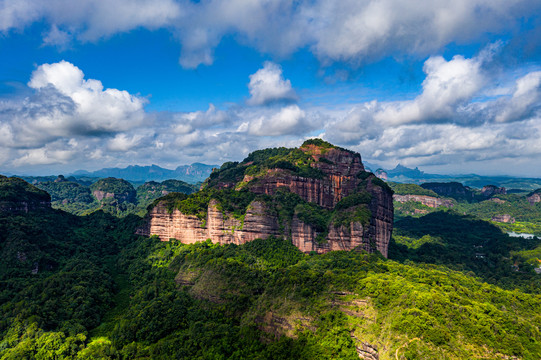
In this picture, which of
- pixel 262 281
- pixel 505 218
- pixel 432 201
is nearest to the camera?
pixel 262 281

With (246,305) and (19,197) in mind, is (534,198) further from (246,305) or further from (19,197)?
(19,197)

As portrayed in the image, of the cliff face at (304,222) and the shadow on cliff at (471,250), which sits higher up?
the cliff face at (304,222)

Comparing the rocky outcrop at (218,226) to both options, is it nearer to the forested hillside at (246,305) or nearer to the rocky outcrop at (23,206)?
the forested hillside at (246,305)

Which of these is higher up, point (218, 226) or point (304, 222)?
point (304, 222)

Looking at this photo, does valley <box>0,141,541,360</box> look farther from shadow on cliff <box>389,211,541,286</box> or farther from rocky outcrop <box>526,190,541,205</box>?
rocky outcrop <box>526,190,541,205</box>

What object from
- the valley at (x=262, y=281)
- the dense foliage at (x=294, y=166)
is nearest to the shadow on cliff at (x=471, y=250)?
the valley at (x=262, y=281)

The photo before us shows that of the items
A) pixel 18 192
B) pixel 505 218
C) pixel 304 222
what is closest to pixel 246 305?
pixel 304 222

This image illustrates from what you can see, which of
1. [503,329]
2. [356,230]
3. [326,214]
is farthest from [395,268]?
[326,214]

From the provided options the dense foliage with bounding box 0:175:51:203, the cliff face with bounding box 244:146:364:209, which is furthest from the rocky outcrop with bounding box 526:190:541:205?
the dense foliage with bounding box 0:175:51:203

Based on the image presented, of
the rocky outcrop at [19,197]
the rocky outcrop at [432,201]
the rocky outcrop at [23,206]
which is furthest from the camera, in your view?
the rocky outcrop at [432,201]
